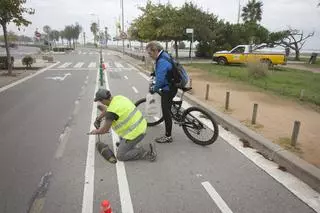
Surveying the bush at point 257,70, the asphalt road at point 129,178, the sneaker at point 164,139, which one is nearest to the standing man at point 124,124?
the asphalt road at point 129,178

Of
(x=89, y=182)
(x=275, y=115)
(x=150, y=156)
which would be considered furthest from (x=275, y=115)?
(x=89, y=182)

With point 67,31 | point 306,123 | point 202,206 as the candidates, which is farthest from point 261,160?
point 67,31

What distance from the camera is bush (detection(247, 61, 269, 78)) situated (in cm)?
1580

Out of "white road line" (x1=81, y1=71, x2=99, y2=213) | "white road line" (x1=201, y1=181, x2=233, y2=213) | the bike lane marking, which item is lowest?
"white road line" (x1=81, y1=71, x2=99, y2=213)

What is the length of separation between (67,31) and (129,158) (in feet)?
321

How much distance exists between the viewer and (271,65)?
23922 millimetres

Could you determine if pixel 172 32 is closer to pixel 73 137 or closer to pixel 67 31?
pixel 73 137

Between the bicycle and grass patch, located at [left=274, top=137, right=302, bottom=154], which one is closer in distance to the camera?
grass patch, located at [left=274, top=137, right=302, bottom=154]

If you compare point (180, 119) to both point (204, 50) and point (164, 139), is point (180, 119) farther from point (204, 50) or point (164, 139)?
point (204, 50)

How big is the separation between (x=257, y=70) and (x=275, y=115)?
8.61 m

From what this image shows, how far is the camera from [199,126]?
5.86 meters

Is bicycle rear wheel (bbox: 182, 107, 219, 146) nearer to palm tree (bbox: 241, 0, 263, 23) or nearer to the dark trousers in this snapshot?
the dark trousers

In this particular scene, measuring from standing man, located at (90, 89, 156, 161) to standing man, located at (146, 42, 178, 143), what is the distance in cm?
92

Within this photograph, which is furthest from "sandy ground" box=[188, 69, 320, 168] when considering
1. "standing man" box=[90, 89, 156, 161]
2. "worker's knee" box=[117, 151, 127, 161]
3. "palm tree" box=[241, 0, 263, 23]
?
"palm tree" box=[241, 0, 263, 23]
